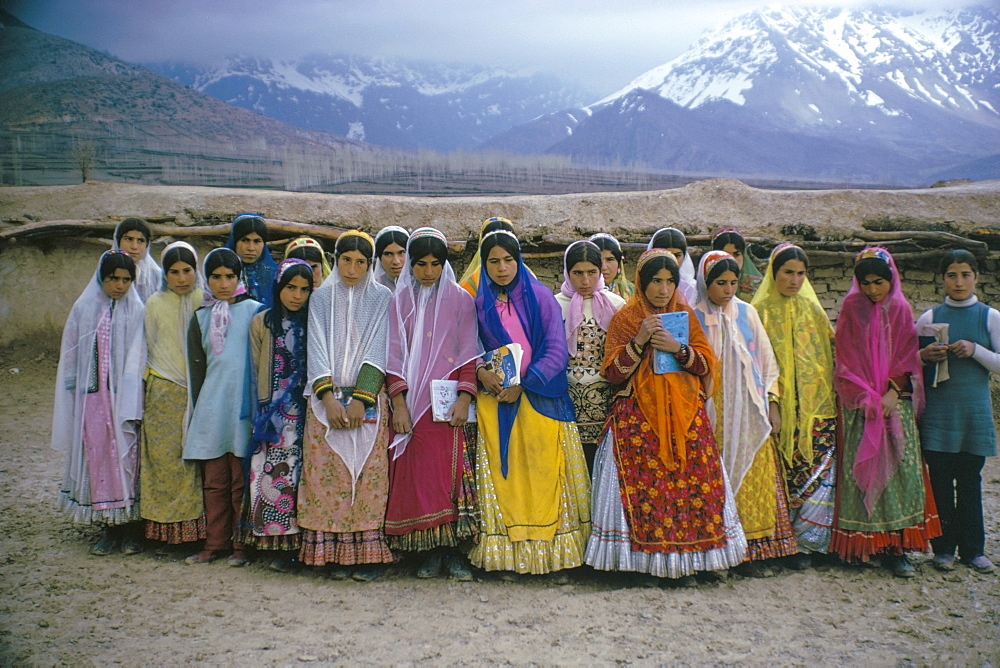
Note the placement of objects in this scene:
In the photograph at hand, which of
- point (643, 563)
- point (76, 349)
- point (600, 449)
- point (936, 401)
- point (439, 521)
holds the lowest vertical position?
point (643, 563)

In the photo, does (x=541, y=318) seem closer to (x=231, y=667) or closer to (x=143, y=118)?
(x=231, y=667)

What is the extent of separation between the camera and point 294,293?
3.17 metres

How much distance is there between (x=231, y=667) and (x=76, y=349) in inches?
80.0

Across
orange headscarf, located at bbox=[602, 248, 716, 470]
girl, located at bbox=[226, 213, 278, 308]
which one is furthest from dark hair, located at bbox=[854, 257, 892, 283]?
girl, located at bbox=[226, 213, 278, 308]

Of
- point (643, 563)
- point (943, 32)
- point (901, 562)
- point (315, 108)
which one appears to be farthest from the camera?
point (943, 32)

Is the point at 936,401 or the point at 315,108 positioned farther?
the point at 315,108

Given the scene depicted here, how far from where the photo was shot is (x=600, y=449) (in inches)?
127

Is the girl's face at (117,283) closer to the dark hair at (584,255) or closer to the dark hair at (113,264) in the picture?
the dark hair at (113,264)

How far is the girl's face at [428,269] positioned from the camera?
10.4ft

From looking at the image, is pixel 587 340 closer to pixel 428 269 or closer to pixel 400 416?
pixel 428 269

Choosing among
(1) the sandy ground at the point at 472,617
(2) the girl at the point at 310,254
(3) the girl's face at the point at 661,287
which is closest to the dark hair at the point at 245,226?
(2) the girl at the point at 310,254

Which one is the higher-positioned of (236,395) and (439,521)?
(236,395)

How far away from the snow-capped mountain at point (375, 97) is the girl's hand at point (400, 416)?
23.5 meters

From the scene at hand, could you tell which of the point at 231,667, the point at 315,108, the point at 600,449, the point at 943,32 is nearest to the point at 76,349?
the point at 231,667
